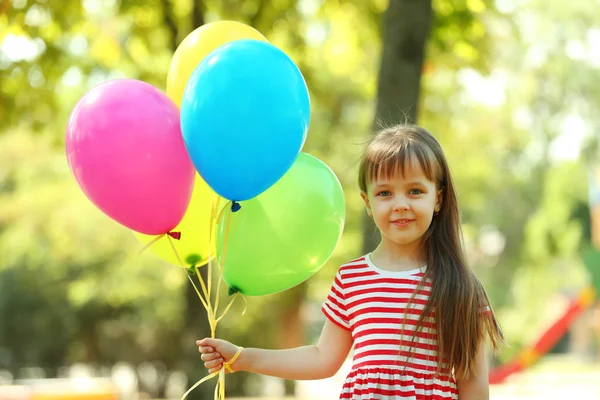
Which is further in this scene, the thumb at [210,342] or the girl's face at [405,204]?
the thumb at [210,342]

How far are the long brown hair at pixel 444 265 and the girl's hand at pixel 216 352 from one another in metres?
0.55

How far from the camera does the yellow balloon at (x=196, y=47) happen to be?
303 centimetres

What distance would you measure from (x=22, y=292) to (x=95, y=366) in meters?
2.04

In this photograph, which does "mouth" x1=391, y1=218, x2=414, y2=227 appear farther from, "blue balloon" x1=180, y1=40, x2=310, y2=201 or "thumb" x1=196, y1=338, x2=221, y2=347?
"thumb" x1=196, y1=338, x2=221, y2=347

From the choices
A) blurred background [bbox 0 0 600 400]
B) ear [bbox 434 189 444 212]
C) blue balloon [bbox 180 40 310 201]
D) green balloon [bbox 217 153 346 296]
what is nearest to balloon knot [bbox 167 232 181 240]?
green balloon [bbox 217 153 346 296]

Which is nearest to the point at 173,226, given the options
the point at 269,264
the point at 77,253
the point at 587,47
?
the point at 269,264

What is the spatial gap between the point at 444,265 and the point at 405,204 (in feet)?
0.70

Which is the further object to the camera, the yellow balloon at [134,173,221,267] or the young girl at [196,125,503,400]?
the yellow balloon at [134,173,221,267]

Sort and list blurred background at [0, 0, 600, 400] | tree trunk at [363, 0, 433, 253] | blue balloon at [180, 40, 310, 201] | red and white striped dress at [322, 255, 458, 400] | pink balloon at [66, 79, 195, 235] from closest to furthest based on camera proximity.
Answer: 1. red and white striped dress at [322, 255, 458, 400]
2. blue balloon at [180, 40, 310, 201]
3. pink balloon at [66, 79, 195, 235]
4. tree trunk at [363, 0, 433, 253]
5. blurred background at [0, 0, 600, 400]

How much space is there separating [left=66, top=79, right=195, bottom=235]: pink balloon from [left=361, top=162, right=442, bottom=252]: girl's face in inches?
26.9

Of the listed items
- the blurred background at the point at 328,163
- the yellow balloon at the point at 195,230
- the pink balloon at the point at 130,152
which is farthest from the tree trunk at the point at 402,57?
the pink balloon at the point at 130,152

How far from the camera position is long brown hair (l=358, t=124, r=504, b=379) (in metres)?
2.31

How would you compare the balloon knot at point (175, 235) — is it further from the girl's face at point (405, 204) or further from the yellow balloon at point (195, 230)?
the girl's face at point (405, 204)

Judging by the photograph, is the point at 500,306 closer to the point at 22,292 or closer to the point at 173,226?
the point at 22,292
